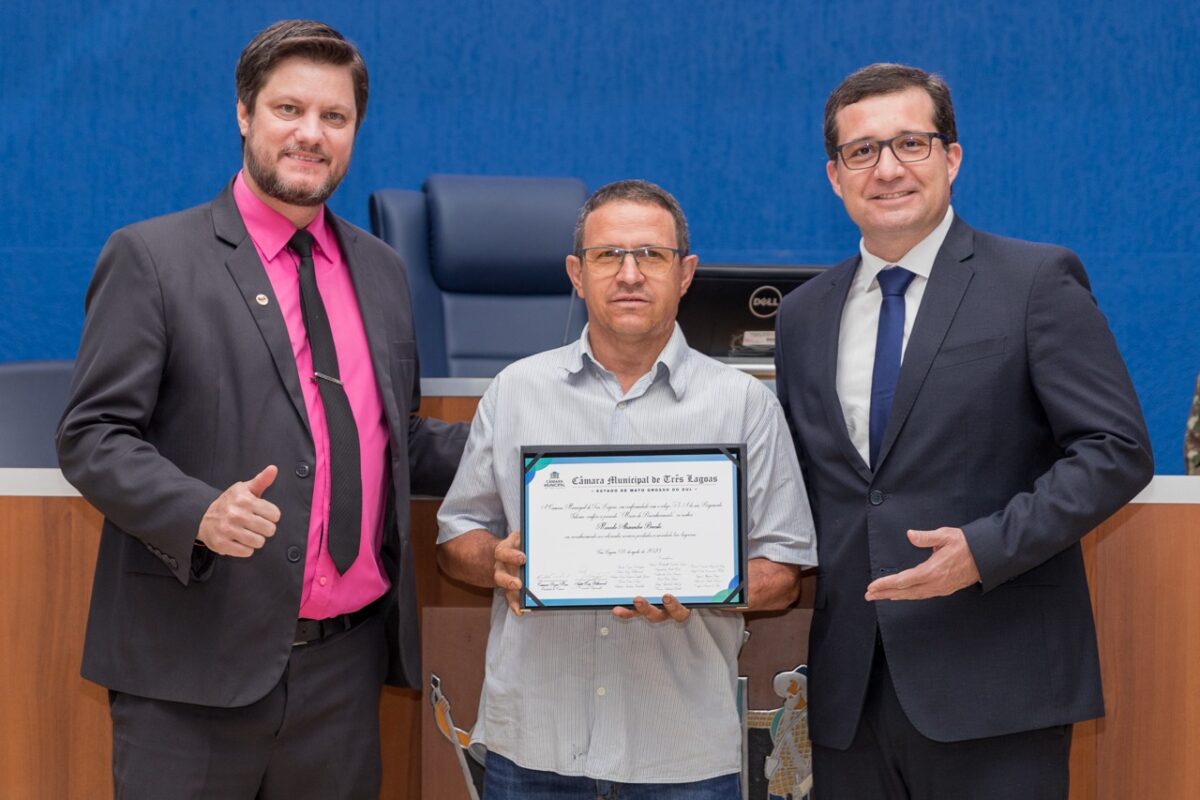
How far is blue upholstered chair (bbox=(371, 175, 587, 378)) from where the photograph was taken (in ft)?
11.6

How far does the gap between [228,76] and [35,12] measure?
0.75 m

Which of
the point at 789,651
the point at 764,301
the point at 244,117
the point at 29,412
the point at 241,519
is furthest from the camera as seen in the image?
the point at 764,301

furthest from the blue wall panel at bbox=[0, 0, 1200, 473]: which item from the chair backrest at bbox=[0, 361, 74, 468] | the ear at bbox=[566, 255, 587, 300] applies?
the ear at bbox=[566, 255, 587, 300]

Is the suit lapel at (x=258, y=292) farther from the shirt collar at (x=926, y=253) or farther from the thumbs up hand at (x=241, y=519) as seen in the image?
the shirt collar at (x=926, y=253)

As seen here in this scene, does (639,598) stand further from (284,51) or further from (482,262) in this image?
(482,262)

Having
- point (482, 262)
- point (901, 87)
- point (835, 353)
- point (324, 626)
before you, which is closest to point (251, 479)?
point (324, 626)

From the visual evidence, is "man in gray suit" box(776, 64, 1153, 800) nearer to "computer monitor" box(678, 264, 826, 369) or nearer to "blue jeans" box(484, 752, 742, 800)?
"blue jeans" box(484, 752, 742, 800)

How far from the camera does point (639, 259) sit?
1819 mm

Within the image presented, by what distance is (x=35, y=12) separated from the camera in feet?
14.6

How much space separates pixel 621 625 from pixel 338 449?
1.62 ft

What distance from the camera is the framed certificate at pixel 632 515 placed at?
1682mm

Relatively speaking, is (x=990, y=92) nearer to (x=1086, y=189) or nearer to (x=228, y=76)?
(x=1086, y=189)

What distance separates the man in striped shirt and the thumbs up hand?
329mm

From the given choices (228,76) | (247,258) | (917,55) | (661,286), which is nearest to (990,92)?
(917,55)
